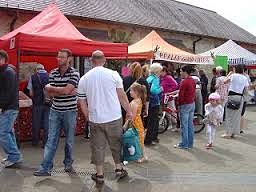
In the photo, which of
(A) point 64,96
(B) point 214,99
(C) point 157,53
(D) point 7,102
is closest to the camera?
(A) point 64,96

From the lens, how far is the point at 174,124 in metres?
11.9

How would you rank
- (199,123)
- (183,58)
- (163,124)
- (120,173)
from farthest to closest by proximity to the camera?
1. (183,58)
2. (199,123)
3. (163,124)
4. (120,173)

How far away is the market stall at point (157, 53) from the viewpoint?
13.9 m

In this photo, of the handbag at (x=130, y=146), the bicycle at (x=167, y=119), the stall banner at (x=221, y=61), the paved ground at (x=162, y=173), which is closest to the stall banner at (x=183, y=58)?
the stall banner at (x=221, y=61)

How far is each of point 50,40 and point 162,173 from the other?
376 cm

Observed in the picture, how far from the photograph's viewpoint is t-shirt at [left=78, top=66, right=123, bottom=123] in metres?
5.68

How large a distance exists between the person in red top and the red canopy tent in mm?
1956

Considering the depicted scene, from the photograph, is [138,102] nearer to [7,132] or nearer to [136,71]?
[136,71]

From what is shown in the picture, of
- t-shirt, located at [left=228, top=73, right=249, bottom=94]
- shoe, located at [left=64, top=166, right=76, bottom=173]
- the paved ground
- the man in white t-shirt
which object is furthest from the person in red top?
the man in white t-shirt

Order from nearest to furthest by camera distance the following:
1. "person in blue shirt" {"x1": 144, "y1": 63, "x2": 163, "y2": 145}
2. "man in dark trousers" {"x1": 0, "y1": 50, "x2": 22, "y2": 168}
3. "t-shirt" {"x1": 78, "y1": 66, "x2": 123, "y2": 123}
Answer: "t-shirt" {"x1": 78, "y1": 66, "x2": 123, "y2": 123}, "man in dark trousers" {"x1": 0, "y1": 50, "x2": 22, "y2": 168}, "person in blue shirt" {"x1": 144, "y1": 63, "x2": 163, "y2": 145}

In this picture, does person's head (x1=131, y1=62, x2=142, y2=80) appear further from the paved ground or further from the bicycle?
the bicycle

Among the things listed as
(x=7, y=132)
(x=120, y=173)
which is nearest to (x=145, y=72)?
(x=120, y=173)

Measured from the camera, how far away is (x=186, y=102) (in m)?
8.72

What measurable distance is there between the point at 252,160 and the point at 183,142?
5.02 feet
